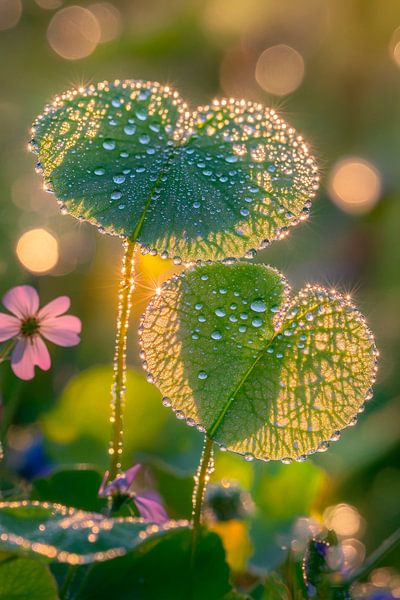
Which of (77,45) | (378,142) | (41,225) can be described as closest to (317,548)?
(41,225)

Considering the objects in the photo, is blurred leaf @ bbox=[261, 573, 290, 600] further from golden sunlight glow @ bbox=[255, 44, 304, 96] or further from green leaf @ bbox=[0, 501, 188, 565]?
golden sunlight glow @ bbox=[255, 44, 304, 96]

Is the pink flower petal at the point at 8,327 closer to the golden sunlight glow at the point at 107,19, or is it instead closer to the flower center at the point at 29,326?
the flower center at the point at 29,326

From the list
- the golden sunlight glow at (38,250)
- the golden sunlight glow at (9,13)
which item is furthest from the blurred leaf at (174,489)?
the golden sunlight glow at (9,13)

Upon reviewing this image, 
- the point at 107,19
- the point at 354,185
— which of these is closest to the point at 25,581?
the point at 354,185

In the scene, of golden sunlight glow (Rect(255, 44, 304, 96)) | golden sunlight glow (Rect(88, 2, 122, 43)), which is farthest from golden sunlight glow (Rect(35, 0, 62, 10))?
golden sunlight glow (Rect(255, 44, 304, 96))

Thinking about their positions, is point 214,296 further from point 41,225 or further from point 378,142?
point 378,142

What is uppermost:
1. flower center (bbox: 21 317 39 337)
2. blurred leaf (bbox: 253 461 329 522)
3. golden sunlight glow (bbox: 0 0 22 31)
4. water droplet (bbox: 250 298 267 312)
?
golden sunlight glow (bbox: 0 0 22 31)

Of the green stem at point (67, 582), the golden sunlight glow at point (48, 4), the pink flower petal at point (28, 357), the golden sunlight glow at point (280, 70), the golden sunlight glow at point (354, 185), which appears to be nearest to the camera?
the green stem at point (67, 582)

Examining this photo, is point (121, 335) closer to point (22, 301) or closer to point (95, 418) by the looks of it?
point (22, 301)
